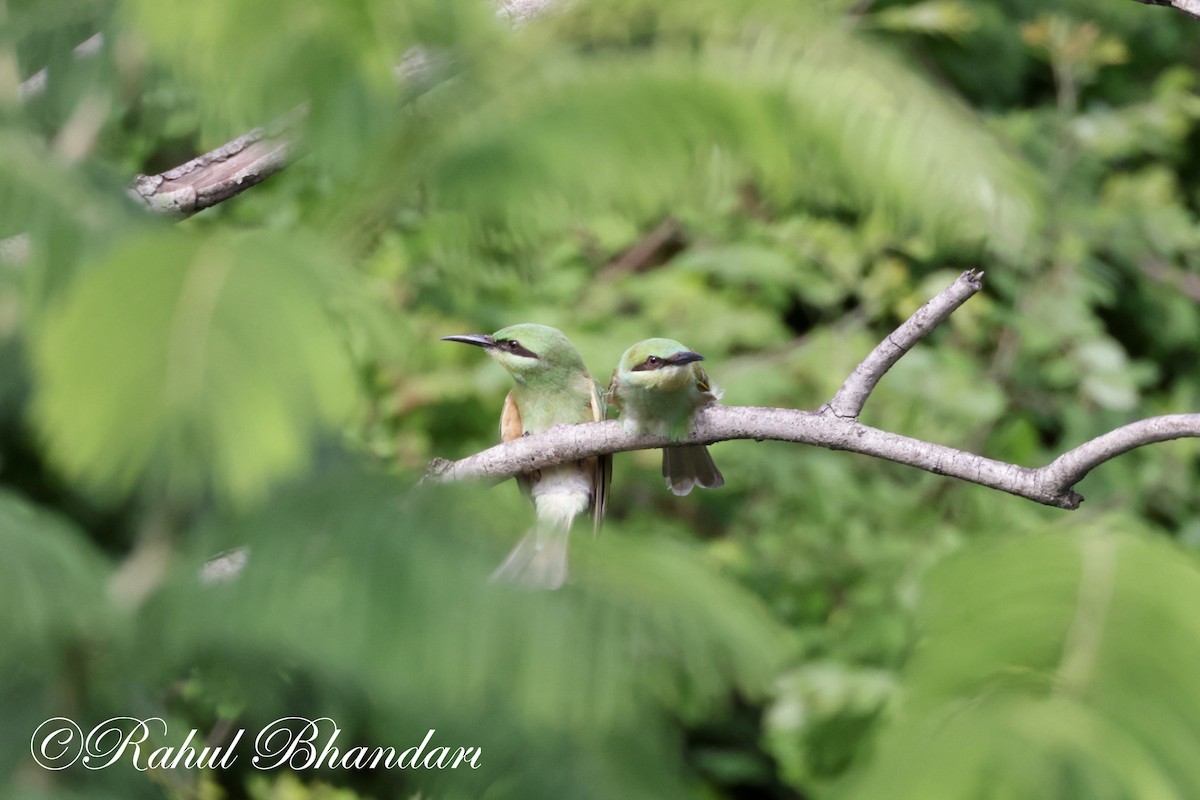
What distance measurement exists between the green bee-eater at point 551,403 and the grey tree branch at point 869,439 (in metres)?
0.32

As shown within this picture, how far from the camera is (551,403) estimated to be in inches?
67.5

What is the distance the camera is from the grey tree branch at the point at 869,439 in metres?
0.98

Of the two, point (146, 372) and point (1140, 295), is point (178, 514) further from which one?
point (1140, 295)

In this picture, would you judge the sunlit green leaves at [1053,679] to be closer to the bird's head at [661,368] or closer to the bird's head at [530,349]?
the bird's head at [661,368]

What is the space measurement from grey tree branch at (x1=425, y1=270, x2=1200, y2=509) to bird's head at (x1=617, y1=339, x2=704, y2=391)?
5cm

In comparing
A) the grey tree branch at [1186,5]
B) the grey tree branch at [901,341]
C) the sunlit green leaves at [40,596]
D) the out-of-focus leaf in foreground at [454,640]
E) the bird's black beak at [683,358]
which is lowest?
the bird's black beak at [683,358]

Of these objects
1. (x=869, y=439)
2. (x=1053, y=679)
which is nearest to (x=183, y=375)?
(x=1053, y=679)

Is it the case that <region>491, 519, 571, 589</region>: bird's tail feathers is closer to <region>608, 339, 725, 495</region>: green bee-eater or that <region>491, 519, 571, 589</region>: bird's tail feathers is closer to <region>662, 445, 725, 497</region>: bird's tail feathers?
<region>608, 339, 725, 495</region>: green bee-eater

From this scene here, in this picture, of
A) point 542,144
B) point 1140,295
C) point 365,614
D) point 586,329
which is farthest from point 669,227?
point 365,614

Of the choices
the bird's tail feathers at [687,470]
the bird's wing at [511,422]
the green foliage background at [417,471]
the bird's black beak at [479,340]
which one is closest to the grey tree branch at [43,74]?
the green foliage background at [417,471]

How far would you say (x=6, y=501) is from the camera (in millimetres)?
740

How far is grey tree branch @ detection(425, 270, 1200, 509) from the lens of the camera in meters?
0.98

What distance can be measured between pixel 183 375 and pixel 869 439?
0.72m

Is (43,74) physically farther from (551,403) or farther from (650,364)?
(551,403)
